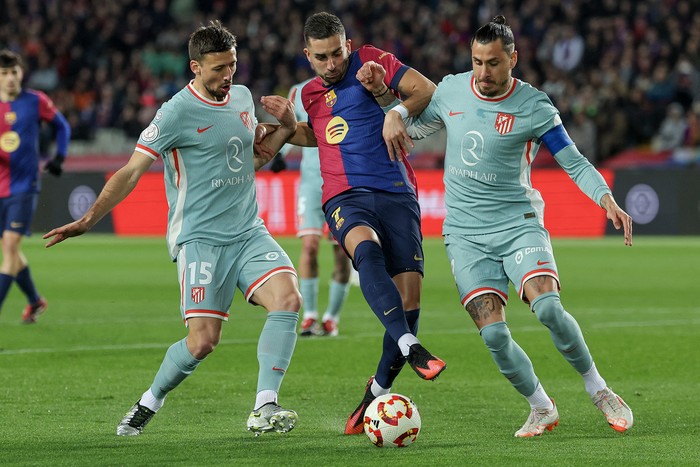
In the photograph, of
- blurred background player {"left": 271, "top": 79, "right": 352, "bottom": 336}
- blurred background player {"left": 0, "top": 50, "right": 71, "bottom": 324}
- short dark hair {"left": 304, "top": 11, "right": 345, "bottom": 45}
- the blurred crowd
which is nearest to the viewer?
short dark hair {"left": 304, "top": 11, "right": 345, "bottom": 45}

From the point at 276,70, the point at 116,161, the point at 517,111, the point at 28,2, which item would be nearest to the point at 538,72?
the point at 276,70

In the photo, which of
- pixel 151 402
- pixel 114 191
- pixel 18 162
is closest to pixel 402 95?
pixel 114 191

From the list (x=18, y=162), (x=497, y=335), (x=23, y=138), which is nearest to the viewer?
(x=497, y=335)

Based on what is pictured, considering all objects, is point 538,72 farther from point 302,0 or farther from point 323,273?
point 323,273

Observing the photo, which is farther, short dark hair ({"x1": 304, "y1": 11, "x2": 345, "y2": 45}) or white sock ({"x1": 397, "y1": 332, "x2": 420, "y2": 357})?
short dark hair ({"x1": 304, "y1": 11, "x2": 345, "y2": 45})

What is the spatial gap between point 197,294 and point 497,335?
5.11 ft

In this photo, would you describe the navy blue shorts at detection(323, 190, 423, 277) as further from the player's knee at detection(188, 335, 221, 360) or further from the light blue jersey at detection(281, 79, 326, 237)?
the light blue jersey at detection(281, 79, 326, 237)

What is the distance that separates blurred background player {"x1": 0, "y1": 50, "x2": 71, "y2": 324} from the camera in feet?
37.3

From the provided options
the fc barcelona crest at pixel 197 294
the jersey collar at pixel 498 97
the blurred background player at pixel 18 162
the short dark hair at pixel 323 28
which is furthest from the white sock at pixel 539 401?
the blurred background player at pixel 18 162

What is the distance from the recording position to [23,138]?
11.7 m

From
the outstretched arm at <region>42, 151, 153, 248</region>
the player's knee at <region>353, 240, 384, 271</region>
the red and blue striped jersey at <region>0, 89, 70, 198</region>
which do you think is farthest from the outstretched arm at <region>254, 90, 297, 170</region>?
the red and blue striped jersey at <region>0, 89, 70, 198</region>

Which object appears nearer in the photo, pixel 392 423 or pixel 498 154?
pixel 392 423

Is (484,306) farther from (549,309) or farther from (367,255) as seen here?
(367,255)

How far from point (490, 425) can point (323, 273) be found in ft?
35.0
